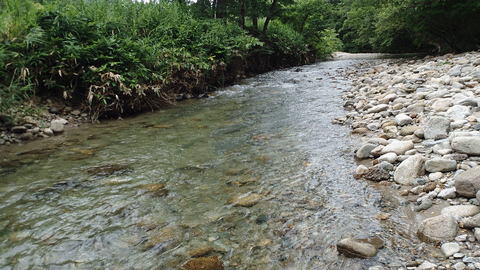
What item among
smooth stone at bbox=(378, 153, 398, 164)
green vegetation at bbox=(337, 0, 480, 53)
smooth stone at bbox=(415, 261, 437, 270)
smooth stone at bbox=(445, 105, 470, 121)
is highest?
green vegetation at bbox=(337, 0, 480, 53)

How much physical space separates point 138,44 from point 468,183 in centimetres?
632

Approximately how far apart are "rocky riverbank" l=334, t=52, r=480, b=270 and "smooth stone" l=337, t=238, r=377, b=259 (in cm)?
24

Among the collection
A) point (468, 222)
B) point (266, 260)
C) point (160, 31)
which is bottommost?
point (266, 260)

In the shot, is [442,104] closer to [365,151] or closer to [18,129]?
[365,151]

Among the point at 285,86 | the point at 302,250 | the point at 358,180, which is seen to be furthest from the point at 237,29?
the point at 302,250

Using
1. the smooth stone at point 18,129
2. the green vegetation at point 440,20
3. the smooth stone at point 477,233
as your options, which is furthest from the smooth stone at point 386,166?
the green vegetation at point 440,20

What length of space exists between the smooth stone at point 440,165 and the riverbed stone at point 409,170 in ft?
0.20

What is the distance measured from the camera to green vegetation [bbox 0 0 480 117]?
16.7 feet

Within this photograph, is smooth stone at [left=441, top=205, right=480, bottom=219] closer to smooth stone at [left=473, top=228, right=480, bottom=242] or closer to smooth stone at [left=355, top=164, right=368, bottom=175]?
smooth stone at [left=473, top=228, right=480, bottom=242]

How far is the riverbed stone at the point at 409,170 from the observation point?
104 inches

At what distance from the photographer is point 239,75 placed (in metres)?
11.2

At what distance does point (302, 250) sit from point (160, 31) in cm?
751

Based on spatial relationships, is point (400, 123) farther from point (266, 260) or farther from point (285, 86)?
point (285, 86)

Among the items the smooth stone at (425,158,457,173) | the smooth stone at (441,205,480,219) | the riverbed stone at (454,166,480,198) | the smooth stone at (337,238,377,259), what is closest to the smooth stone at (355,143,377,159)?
the smooth stone at (425,158,457,173)
